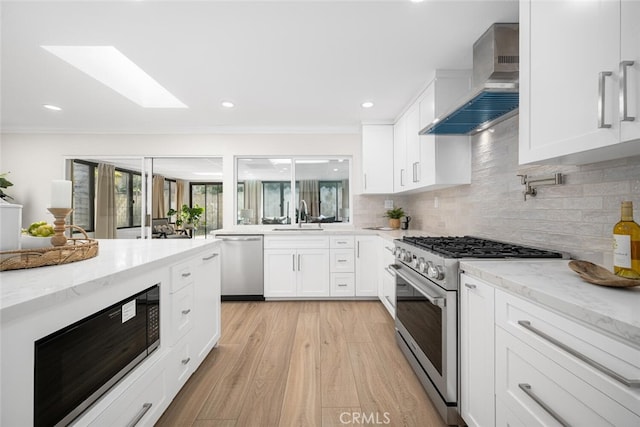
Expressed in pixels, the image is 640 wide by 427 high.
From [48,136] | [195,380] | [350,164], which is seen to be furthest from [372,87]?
[48,136]

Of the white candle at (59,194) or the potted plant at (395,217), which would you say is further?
the potted plant at (395,217)

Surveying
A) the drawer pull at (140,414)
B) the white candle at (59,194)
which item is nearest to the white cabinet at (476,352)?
the drawer pull at (140,414)

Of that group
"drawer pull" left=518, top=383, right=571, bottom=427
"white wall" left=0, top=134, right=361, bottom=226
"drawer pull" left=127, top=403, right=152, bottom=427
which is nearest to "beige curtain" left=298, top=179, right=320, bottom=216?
"white wall" left=0, top=134, right=361, bottom=226

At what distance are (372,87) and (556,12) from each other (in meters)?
1.80

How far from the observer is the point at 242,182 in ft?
14.6

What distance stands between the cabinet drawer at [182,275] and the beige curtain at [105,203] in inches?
139

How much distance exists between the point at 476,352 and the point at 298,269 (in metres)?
2.54

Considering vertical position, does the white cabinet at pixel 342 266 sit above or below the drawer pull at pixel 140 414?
above

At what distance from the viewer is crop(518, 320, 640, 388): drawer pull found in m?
0.71

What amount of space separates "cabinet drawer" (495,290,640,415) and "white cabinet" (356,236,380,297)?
2542mm

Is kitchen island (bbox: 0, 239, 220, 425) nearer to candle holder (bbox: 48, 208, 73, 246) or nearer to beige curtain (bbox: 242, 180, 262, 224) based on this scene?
candle holder (bbox: 48, 208, 73, 246)

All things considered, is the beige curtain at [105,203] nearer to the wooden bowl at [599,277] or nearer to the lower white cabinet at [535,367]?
the lower white cabinet at [535,367]

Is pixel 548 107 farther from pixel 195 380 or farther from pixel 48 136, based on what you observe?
pixel 48 136

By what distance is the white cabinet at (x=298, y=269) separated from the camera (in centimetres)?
371
